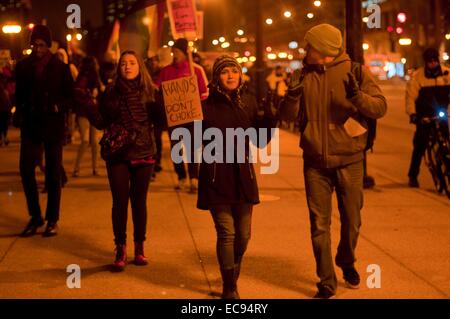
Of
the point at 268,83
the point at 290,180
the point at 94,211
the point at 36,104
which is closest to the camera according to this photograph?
the point at 36,104

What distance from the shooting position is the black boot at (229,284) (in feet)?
19.7

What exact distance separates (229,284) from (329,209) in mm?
913

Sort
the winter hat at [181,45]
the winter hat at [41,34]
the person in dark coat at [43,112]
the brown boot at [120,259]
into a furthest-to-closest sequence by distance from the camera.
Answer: the winter hat at [181,45]
the winter hat at [41,34]
the person in dark coat at [43,112]
the brown boot at [120,259]

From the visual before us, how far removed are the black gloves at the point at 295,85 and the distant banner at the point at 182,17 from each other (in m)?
5.58

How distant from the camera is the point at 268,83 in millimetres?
26203

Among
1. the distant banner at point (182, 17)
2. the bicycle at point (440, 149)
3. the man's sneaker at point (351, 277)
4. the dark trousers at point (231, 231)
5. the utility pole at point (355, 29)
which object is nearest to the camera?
the dark trousers at point (231, 231)

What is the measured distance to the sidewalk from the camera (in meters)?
6.34

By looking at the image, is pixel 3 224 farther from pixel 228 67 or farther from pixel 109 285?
pixel 228 67

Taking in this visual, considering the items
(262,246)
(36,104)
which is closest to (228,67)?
(262,246)

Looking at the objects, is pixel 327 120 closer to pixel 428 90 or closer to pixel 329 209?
pixel 329 209

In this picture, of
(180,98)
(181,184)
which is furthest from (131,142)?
(181,184)

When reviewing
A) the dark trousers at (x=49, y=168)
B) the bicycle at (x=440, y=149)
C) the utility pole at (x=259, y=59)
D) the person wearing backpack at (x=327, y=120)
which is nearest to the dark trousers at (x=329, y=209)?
the person wearing backpack at (x=327, y=120)

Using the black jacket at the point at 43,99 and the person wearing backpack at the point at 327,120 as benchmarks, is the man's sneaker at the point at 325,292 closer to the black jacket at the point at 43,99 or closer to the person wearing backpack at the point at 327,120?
the person wearing backpack at the point at 327,120

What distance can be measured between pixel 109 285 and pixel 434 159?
596 centimetres
